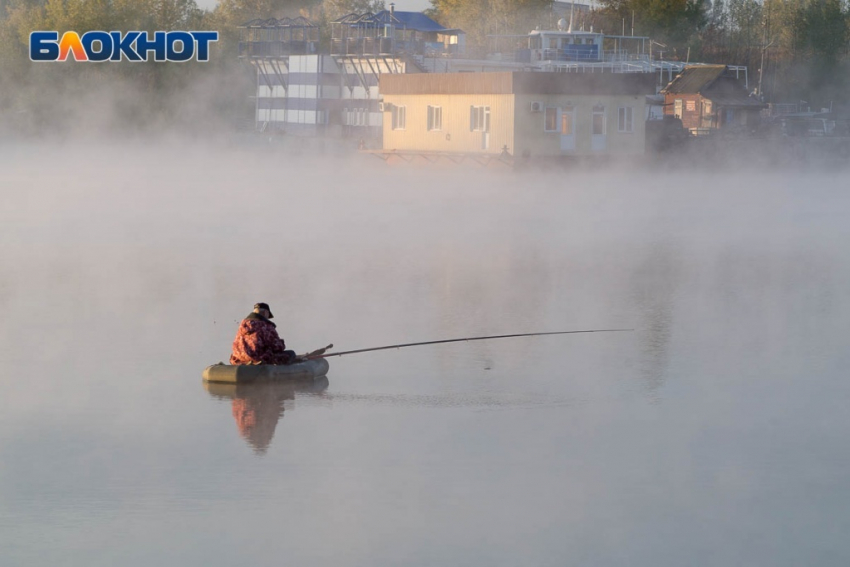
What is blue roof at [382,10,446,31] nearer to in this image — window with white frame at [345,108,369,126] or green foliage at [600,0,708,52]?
window with white frame at [345,108,369,126]

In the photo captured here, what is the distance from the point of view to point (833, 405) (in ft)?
37.8

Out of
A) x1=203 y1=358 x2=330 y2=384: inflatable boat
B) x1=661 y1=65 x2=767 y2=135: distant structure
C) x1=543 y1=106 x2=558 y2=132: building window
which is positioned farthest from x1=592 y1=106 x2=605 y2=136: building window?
x1=203 y1=358 x2=330 y2=384: inflatable boat

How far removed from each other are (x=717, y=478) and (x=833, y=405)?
8.67 ft

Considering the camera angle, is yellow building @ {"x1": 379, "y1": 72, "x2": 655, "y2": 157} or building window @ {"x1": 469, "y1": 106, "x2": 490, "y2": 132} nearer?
yellow building @ {"x1": 379, "y1": 72, "x2": 655, "y2": 157}

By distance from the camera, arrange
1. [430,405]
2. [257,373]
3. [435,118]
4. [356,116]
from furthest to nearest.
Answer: [356,116]
[435,118]
[257,373]
[430,405]

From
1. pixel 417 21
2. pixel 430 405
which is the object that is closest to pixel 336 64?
pixel 417 21

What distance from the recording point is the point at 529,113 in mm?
42750

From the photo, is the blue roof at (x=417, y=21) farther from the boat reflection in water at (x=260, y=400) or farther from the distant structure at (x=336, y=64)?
the boat reflection in water at (x=260, y=400)

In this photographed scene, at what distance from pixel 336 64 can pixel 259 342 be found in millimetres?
55816

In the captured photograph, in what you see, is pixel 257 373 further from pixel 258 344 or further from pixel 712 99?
pixel 712 99

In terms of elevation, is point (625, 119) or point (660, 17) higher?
point (660, 17)

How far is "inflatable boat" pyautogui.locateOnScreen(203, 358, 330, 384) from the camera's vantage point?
12.0 m

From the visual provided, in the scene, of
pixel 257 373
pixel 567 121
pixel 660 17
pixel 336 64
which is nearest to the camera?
pixel 257 373

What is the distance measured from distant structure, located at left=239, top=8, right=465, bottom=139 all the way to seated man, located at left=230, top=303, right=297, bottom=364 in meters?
47.4
